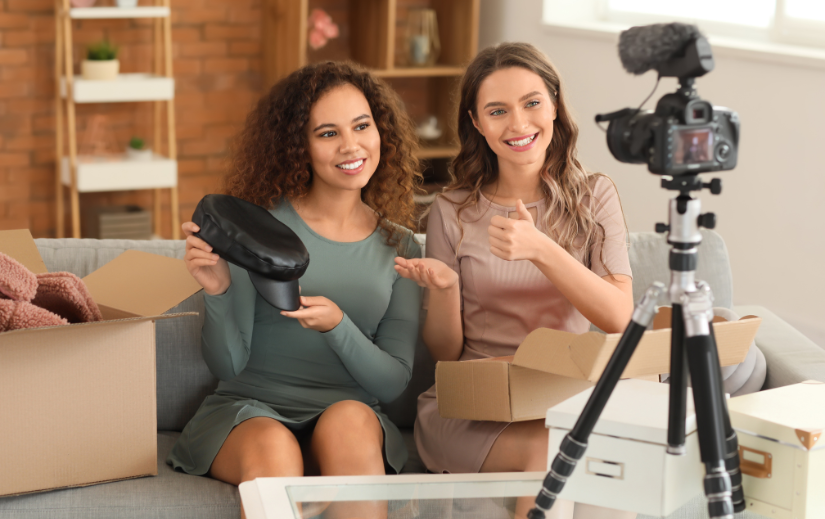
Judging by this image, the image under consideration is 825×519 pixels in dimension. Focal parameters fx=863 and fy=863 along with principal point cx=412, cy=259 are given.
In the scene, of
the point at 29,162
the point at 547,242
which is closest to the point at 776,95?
the point at 547,242

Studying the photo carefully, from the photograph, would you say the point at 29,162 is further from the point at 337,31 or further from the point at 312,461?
the point at 312,461

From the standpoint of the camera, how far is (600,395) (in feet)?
3.18

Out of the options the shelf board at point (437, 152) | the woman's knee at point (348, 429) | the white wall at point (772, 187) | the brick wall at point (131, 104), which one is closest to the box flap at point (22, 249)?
the woman's knee at point (348, 429)

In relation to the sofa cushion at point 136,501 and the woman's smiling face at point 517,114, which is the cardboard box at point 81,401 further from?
the woman's smiling face at point 517,114

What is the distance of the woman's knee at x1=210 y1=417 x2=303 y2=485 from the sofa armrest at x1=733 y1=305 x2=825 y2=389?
3.13ft

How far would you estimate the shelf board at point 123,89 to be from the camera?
3.48 meters

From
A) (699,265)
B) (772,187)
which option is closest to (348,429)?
(699,265)

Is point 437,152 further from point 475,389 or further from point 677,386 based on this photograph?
point 677,386

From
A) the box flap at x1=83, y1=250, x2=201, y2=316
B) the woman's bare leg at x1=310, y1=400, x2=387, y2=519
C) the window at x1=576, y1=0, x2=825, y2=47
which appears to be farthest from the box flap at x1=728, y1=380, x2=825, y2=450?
the window at x1=576, y1=0, x2=825, y2=47

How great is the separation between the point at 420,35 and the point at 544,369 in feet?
10.0

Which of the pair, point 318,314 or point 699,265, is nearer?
point 318,314

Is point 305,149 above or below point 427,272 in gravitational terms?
above

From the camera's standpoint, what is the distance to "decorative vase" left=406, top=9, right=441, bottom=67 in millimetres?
4004

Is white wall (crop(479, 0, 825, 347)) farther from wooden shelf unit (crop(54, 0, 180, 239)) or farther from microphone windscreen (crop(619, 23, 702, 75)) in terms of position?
wooden shelf unit (crop(54, 0, 180, 239))
